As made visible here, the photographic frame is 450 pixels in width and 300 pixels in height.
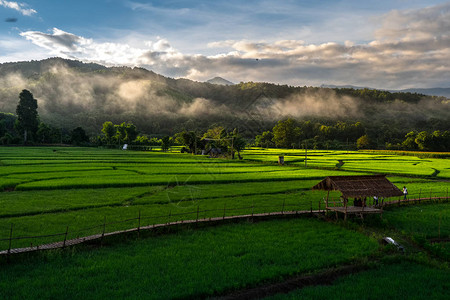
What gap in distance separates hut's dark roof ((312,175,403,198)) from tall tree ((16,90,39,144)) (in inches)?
3966

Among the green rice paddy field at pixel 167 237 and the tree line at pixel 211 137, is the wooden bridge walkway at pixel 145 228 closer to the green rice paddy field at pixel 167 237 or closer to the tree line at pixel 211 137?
the green rice paddy field at pixel 167 237

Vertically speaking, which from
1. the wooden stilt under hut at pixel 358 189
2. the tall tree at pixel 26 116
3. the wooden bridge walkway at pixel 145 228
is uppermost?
the tall tree at pixel 26 116

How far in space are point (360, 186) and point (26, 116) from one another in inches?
4085

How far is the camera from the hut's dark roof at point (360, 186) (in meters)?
23.3

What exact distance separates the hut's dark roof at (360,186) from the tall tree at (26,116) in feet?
331

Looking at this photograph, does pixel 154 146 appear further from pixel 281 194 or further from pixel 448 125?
pixel 448 125

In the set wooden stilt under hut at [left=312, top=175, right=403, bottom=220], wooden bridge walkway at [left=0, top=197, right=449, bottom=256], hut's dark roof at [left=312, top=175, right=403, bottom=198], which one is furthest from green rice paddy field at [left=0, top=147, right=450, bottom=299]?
hut's dark roof at [left=312, top=175, right=403, bottom=198]

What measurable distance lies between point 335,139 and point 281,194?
120 metres

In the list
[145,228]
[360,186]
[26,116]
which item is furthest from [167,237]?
[26,116]

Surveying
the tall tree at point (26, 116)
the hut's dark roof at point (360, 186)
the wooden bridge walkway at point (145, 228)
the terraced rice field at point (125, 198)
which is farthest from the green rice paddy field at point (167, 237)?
the tall tree at point (26, 116)

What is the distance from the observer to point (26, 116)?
10006 centimetres

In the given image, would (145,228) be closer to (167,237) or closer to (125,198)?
(167,237)

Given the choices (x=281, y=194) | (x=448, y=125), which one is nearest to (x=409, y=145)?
(x=448, y=125)

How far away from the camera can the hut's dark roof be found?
23.3m
